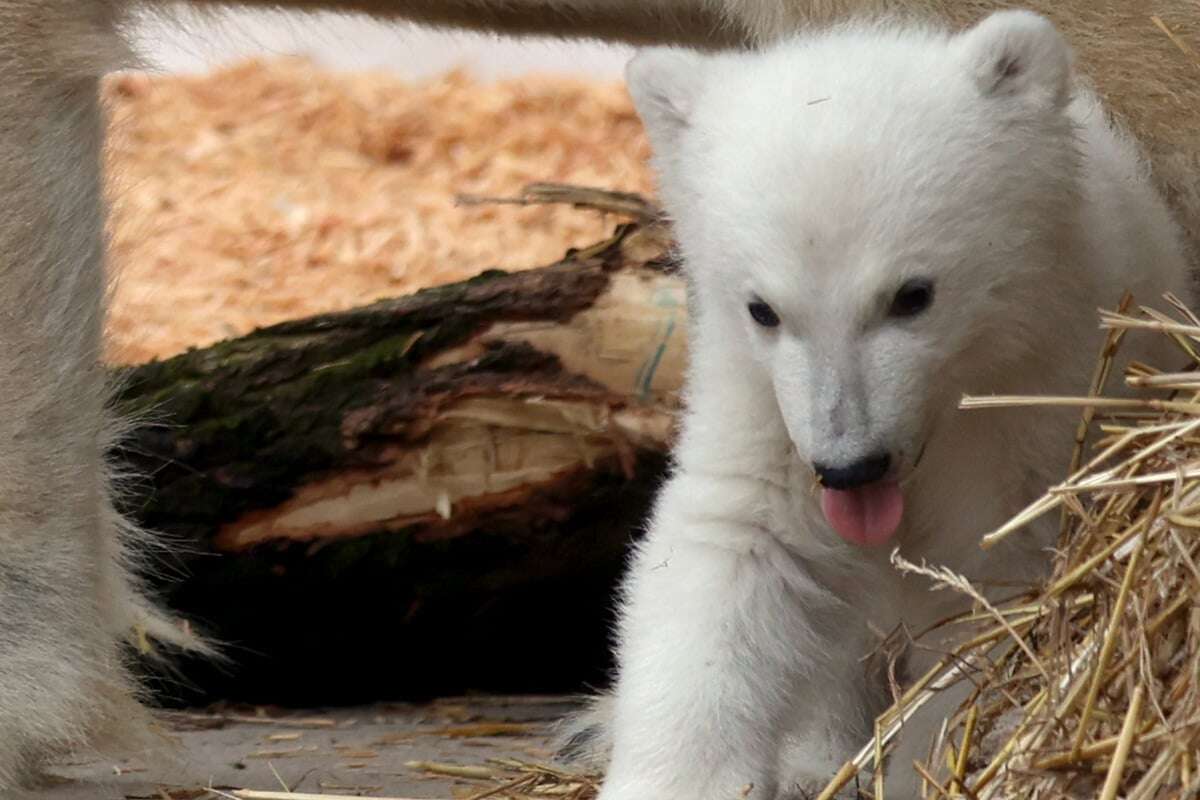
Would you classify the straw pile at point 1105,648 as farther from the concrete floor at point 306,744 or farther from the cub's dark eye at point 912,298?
the concrete floor at point 306,744

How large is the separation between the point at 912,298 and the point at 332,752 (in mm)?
1998

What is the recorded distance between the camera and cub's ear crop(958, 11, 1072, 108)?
9.38 ft

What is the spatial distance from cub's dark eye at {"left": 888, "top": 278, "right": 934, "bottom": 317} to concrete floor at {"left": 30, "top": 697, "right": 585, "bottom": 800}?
4.48ft

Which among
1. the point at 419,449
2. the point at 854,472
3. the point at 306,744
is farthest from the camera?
the point at 419,449

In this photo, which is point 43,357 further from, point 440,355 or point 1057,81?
point 1057,81

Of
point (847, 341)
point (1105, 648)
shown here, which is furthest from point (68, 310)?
point (1105, 648)

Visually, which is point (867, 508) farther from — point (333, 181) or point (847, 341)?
point (333, 181)

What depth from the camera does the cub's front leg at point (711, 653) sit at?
9.75ft

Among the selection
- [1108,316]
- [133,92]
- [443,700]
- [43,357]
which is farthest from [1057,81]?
[133,92]

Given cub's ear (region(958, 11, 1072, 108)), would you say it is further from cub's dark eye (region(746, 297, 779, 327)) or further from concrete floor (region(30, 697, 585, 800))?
concrete floor (region(30, 697, 585, 800))

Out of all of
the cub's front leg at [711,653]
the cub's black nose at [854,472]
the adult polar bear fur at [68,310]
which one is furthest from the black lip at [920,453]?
the adult polar bear fur at [68,310]

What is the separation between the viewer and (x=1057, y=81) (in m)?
2.90

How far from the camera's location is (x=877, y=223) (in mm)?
2691

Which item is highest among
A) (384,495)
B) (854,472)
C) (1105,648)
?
(854,472)
